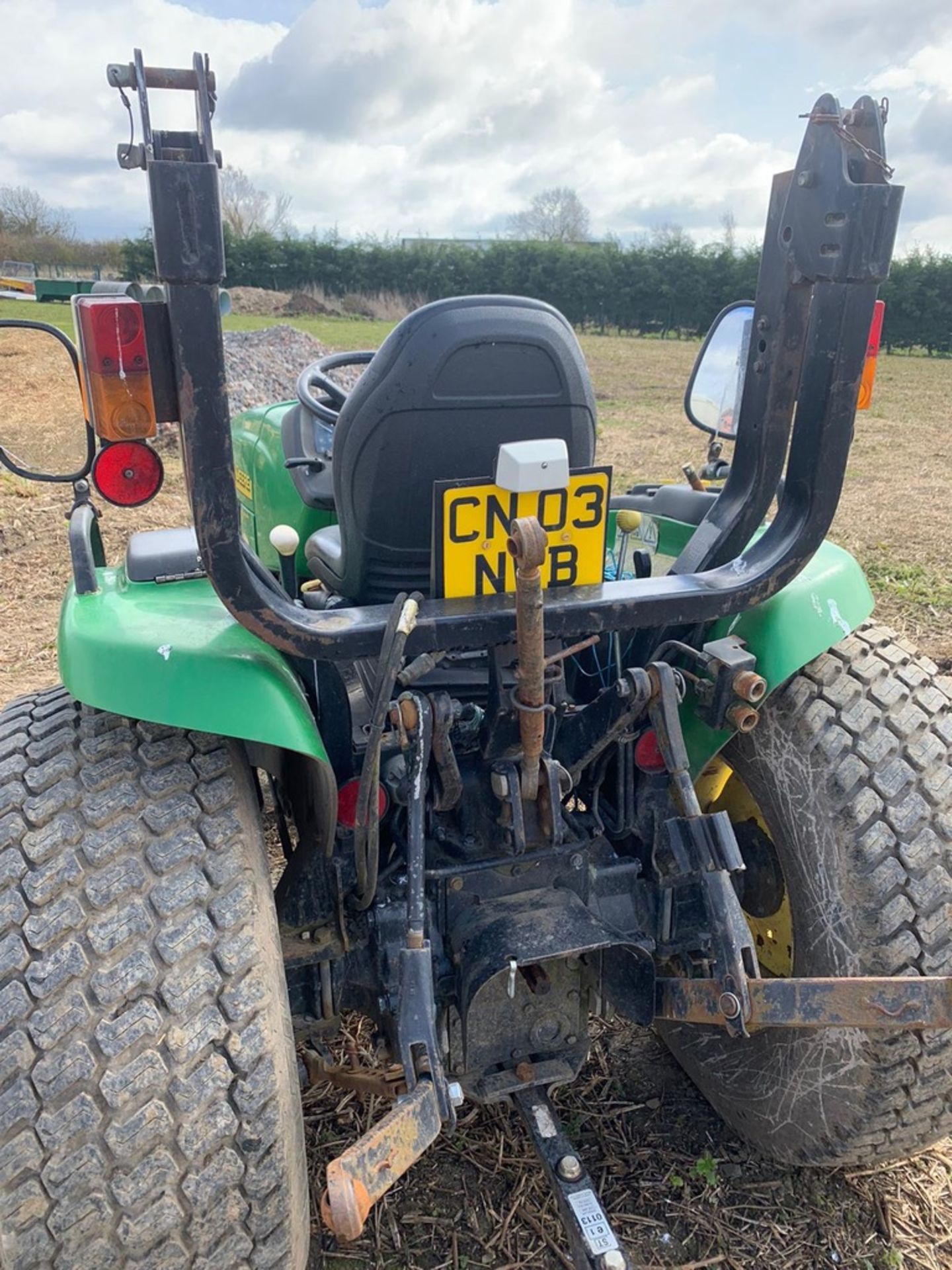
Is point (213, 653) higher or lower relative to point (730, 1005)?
higher

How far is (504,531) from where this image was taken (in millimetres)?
1863

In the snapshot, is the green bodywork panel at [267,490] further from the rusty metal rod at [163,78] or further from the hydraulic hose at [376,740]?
the rusty metal rod at [163,78]

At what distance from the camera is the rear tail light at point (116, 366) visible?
149cm

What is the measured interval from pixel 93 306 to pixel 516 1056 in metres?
1.66

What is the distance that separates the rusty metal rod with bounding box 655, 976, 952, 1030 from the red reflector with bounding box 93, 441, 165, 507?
4.55ft

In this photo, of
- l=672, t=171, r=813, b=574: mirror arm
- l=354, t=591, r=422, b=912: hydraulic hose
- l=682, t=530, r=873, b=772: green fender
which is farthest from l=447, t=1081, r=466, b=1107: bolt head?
l=672, t=171, r=813, b=574: mirror arm

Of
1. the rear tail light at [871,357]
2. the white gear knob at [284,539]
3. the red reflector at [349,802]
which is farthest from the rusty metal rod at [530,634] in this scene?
the rear tail light at [871,357]

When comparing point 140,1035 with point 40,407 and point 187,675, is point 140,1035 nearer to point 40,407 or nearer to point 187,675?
point 187,675

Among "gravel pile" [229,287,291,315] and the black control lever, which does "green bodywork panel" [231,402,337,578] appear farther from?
"gravel pile" [229,287,291,315]

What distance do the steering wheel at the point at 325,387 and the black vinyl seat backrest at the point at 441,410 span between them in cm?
96

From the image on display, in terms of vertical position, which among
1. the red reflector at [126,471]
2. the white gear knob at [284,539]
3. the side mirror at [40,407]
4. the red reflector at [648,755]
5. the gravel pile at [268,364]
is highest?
the red reflector at [126,471]

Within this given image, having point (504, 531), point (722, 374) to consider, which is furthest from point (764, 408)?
point (504, 531)

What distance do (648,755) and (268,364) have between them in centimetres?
1271

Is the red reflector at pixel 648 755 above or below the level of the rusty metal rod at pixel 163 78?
below
